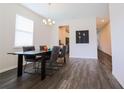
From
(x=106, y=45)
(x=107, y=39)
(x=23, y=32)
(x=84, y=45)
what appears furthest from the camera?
(x=106, y=45)

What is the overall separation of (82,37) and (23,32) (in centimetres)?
387

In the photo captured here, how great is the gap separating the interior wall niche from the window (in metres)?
3.20

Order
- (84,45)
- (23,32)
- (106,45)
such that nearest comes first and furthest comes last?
(23,32) → (84,45) → (106,45)

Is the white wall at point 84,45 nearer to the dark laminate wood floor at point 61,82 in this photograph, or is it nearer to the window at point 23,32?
the window at point 23,32

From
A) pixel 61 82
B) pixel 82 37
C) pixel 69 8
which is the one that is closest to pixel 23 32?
pixel 69 8

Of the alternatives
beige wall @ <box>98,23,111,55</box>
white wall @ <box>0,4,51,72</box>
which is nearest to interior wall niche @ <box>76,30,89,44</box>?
beige wall @ <box>98,23,111,55</box>

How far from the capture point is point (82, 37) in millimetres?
7074

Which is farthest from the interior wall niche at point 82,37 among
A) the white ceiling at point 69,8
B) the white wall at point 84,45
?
the white ceiling at point 69,8

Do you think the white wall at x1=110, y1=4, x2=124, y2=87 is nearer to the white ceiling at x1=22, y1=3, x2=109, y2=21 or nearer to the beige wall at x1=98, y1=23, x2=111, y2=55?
the white ceiling at x1=22, y1=3, x2=109, y2=21

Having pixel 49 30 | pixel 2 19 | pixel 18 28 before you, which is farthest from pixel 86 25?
pixel 2 19

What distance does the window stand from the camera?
4.55 metres

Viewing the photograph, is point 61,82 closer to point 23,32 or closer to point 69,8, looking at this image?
point 23,32
